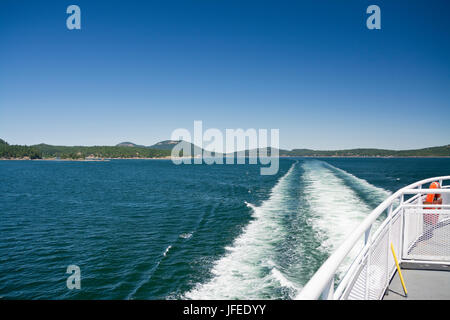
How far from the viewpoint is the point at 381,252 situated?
3924 mm

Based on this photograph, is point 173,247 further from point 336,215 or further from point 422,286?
point 336,215

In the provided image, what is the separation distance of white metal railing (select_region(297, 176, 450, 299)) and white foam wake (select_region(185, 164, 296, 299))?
16.2 feet

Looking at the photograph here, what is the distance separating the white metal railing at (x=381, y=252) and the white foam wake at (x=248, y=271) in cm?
493

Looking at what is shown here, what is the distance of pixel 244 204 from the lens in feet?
81.7

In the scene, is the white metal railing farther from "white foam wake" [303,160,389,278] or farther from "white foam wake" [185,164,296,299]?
"white foam wake" [303,160,389,278]

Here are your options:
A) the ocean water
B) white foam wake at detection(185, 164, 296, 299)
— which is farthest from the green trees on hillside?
white foam wake at detection(185, 164, 296, 299)

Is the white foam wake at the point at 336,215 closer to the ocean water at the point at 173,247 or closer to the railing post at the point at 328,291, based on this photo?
the ocean water at the point at 173,247

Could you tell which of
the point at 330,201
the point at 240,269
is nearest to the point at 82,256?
the point at 240,269

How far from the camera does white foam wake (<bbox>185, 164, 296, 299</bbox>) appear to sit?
29.1 feet

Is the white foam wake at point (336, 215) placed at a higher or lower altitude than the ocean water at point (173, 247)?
higher

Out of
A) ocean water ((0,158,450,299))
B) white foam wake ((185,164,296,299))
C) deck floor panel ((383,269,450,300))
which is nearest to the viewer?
deck floor panel ((383,269,450,300))

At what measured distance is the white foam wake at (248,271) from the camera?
29.1ft

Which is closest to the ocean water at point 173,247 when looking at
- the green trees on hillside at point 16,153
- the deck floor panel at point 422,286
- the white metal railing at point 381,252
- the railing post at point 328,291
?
the white metal railing at point 381,252
